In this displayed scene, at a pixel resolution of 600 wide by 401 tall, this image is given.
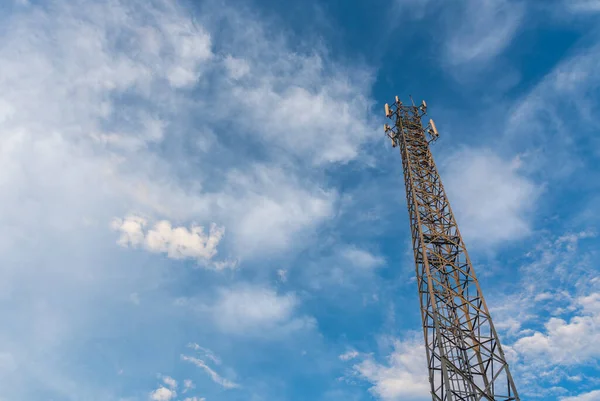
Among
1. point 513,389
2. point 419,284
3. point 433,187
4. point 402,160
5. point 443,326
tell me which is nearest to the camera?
point 513,389

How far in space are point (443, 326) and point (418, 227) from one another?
23.2 feet

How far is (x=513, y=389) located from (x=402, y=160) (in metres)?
18.6

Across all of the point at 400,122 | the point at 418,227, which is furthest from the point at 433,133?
the point at 418,227

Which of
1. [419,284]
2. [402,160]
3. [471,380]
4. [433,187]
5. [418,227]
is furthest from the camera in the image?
[402,160]

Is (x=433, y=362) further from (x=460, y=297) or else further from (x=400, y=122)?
(x=400, y=122)

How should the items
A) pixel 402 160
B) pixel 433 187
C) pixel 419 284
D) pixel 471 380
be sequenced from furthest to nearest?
1. pixel 402 160
2. pixel 433 187
3. pixel 419 284
4. pixel 471 380

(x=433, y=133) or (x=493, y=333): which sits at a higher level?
(x=433, y=133)

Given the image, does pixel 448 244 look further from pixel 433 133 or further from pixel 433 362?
pixel 433 133

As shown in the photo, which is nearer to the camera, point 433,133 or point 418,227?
point 418,227

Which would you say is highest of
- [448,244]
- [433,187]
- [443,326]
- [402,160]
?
[402,160]

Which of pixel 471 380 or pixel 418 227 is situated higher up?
pixel 418 227

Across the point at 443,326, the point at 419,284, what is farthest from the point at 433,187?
the point at 443,326

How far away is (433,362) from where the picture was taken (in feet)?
77.3

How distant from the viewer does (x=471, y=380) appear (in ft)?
73.4
